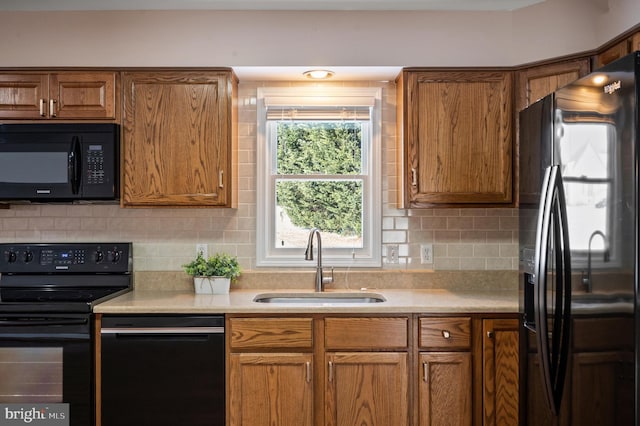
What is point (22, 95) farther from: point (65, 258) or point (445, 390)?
point (445, 390)

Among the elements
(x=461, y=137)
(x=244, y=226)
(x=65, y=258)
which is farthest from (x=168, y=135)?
(x=461, y=137)

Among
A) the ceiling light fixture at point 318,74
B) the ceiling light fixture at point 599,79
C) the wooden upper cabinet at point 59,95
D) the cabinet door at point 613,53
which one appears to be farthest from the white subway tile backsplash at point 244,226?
the ceiling light fixture at point 599,79

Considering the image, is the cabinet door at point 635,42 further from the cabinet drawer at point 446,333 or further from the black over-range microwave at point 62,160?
the black over-range microwave at point 62,160

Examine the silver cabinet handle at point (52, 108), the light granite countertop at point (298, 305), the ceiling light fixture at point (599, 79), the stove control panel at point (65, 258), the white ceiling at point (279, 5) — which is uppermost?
the white ceiling at point (279, 5)

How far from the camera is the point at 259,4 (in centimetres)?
267

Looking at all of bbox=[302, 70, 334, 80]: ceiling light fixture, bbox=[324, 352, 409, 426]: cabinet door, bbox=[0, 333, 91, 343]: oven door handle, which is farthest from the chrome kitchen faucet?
bbox=[0, 333, 91, 343]: oven door handle

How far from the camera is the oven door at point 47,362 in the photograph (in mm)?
2309

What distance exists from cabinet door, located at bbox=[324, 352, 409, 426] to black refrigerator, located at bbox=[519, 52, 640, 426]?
618 mm

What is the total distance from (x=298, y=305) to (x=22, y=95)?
Answer: 1.84 meters

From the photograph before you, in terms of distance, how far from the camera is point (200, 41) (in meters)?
2.69

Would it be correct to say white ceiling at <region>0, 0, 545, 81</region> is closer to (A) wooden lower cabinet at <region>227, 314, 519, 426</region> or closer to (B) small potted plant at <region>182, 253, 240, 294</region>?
(B) small potted plant at <region>182, 253, 240, 294</region>

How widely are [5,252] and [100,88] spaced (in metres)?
1.14

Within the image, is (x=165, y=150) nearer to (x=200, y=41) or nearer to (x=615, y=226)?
(x=200, y=41)

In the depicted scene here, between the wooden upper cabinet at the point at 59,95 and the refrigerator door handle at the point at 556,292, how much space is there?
2165 millimetres
